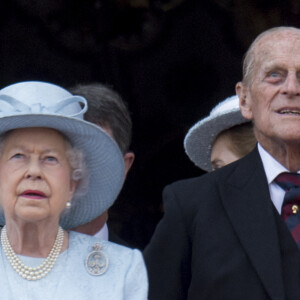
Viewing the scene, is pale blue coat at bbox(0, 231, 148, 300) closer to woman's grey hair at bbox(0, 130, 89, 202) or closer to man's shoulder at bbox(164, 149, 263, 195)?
woman's grey hair at bbox(0, 130, 89, 202)

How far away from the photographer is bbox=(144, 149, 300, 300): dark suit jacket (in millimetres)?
3363

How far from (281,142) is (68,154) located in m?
0.74

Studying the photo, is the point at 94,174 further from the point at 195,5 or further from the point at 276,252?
the point at 195,5

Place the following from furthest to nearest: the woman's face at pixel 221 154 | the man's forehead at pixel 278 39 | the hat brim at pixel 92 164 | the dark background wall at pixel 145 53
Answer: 1. the dark background wall at pixel 145 53
2. the woman's face at pixel 221 154
3. the man's forehead at pixel 278 39
4. the hat brim at pixel 92 164

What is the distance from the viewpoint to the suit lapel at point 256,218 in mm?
3355

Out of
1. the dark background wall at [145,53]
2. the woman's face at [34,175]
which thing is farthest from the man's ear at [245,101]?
the dark background wall at [145,53]

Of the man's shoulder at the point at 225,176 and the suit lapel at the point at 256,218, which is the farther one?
the man's shoulder at the point at 225,176

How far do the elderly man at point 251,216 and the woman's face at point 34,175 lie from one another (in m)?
0.42

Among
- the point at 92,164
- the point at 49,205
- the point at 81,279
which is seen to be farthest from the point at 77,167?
the point at 81,279

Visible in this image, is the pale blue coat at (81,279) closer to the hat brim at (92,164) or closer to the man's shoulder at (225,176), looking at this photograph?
the hat brim at (92,164)

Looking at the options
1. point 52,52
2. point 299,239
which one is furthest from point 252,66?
point 52,52

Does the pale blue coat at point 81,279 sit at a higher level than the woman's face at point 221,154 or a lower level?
lower

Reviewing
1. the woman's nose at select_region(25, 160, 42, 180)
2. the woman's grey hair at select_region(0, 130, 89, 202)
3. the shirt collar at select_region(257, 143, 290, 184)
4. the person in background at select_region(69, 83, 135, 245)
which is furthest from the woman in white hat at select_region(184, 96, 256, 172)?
the woman's nose at select_region(25, 160, 42, 180)

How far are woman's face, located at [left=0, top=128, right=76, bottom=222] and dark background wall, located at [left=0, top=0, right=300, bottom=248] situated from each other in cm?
330
